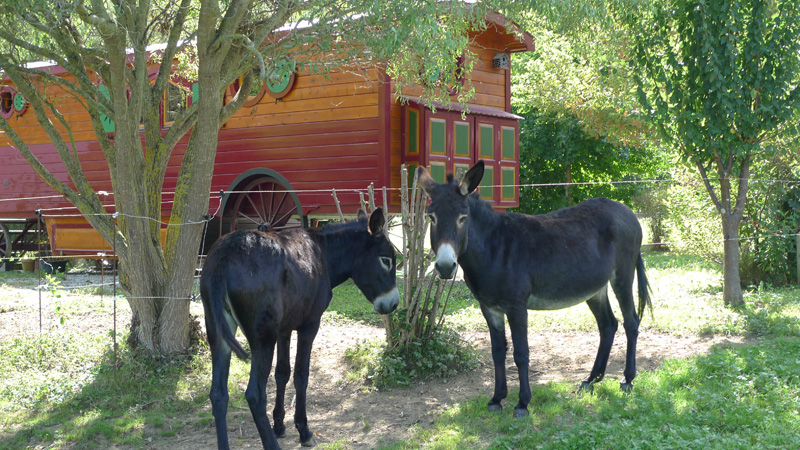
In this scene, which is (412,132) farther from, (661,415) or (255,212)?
(661,415)

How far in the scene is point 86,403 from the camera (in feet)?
19.3

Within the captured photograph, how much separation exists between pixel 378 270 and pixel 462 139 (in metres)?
7.07

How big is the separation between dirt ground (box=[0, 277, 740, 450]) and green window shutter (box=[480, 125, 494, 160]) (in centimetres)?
487

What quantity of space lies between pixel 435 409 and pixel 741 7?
21.6ft

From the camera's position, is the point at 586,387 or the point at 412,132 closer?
the point at 586,387

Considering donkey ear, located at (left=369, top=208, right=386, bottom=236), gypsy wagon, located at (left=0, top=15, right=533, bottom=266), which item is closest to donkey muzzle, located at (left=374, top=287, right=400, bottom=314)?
donkey ear, located at (left=369, top=208, right=386, bottom=236)

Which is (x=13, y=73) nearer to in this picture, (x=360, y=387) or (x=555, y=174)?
(x=360, y=387)

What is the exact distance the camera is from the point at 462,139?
40.2 ft

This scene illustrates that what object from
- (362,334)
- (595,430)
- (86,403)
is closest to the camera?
(595,430)

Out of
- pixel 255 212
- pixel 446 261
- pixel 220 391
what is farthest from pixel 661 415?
pixel 255 212

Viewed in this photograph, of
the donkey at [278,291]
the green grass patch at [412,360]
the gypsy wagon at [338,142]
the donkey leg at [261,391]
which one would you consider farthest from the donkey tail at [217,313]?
the gypsy wagon at [338,142]

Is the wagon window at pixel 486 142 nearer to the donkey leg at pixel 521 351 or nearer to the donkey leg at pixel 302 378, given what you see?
the donkey leg at pixel 521 351

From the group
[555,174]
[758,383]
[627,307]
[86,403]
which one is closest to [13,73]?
[86,403]

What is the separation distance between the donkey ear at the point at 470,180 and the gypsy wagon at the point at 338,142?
213 inches
